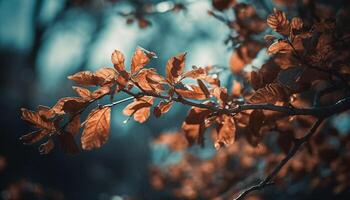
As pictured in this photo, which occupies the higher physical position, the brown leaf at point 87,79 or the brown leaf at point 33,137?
the brown leaf at point 87,79

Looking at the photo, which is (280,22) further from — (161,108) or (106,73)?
(106,73)

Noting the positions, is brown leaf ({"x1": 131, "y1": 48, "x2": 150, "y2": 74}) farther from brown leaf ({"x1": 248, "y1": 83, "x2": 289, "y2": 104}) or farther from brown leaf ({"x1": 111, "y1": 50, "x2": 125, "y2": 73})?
brown leaf ({"x1": 248, "y1": 83, "x2": 289, "y2": 104})

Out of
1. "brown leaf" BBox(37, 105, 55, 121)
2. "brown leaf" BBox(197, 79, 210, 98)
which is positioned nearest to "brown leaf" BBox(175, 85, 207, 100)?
"brown leaf" BBox(197, 79, 210, 98)

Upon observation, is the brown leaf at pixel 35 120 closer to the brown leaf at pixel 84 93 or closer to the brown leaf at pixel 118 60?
the brown leaf at pixel 84 93

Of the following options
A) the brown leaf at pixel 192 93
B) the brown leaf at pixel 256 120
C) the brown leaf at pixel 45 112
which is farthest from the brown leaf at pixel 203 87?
the brown leaf at pixel 45 112

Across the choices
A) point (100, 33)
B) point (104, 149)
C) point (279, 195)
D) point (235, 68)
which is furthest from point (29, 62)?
point (235, 68)

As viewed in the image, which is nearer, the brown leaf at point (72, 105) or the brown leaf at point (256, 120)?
the brown leaf at point (72, 105)
